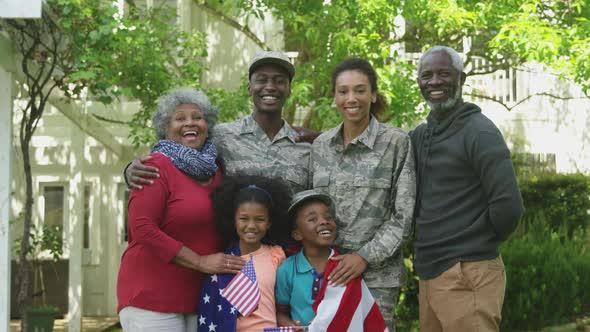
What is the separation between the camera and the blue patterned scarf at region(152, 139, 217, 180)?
472cm

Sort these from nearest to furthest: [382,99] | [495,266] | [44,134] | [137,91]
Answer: [495,266] → [382,99] → [137,91] → [44,134]

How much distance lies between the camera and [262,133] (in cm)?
516

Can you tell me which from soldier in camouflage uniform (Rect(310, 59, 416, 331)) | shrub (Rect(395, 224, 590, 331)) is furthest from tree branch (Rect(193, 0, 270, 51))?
soldier in camouflage uniform (Rect(310, 59, 416, 331))

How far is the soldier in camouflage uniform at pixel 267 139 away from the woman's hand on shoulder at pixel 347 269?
61cm

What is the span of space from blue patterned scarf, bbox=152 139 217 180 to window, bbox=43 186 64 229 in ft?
33.5

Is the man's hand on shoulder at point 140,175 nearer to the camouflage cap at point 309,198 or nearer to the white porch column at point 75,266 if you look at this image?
the camouflage cap at point 309,198

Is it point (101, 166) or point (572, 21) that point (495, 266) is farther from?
point (101, 166)

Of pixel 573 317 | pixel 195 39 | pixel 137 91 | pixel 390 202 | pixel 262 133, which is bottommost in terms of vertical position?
pixel 573 317

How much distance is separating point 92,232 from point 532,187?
6.69 metres

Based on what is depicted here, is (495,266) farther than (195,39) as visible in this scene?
No

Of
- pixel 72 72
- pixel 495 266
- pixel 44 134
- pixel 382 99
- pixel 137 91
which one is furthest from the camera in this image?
pixel 44 134

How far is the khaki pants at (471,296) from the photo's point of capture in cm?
462

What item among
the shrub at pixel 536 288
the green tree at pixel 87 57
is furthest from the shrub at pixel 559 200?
the green tree at pixel 87 57

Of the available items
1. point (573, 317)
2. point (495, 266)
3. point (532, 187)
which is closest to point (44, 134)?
point (532, 187)
